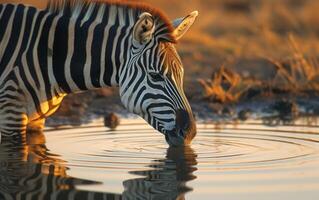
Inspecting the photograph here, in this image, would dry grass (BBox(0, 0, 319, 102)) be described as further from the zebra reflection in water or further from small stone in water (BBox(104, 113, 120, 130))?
the zebra reflection in water

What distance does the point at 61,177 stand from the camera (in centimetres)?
725

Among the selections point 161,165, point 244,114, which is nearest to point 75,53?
point 161,165

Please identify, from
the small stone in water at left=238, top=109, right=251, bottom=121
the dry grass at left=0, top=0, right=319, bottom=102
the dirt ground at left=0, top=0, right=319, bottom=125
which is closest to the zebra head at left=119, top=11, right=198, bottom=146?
the dirt ground at left=0, top=0, right=319, bottom=125

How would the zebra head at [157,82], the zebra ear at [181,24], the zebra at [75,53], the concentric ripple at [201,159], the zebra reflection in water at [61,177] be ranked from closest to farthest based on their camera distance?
the zebra reflection in water at [61,177], the concentric ripple at [201,159], the zebra head at [157,82], the zebra at [75,53], the zebra ear at [181,24]

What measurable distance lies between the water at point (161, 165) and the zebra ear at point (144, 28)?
1.21 m

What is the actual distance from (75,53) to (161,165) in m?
1.74

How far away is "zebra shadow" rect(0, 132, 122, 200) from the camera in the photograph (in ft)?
21.4

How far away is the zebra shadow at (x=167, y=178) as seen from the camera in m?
6.54

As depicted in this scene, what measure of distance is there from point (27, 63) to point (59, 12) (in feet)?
2.30

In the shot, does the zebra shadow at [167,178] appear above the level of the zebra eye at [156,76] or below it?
below

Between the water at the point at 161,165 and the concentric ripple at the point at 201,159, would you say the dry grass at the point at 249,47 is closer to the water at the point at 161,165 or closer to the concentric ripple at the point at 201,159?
→ the concentric ripple at the point at 201,159

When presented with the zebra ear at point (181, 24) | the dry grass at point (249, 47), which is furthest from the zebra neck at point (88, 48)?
the dry grass at point (249, 47)

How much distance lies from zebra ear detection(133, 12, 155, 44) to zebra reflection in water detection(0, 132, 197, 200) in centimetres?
119

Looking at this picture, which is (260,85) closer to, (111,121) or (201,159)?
(111,121)
